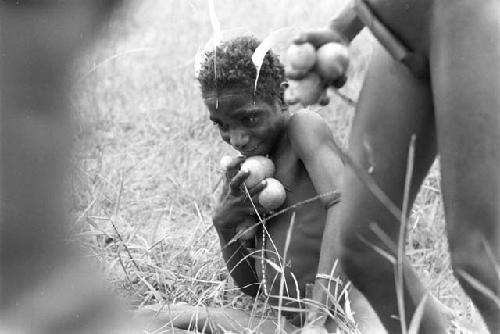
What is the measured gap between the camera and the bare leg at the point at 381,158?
8.63 feet

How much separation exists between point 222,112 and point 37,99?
73.0 inches

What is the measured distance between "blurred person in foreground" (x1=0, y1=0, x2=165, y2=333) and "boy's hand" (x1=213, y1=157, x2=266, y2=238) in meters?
1.63

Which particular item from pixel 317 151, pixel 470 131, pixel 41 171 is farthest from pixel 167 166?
pixel 41 171

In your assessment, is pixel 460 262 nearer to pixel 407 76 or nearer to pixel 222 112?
pixel 407 76

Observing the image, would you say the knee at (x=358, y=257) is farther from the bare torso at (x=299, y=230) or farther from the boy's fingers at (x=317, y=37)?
the bare torso at (x=299, y=230)

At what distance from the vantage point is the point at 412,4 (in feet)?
8.01

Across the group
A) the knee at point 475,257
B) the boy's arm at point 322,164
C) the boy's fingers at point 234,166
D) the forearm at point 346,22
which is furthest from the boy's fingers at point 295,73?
the boy's fingers at point 234,166

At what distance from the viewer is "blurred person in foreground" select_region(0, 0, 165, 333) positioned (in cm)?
177

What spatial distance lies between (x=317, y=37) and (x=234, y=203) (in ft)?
4.37

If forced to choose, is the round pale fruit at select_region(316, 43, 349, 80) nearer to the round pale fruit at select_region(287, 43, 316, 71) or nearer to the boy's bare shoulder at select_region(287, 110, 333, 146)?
the round pale fruit at select_region(287, 43, 316, 71)

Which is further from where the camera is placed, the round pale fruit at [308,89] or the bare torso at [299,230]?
the bare torso at [299,230]

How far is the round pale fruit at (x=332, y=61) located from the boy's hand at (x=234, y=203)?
124 cm

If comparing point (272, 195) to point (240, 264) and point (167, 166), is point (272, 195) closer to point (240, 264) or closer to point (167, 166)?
point (240, 264)

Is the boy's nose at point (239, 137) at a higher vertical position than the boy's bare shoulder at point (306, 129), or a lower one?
higher
